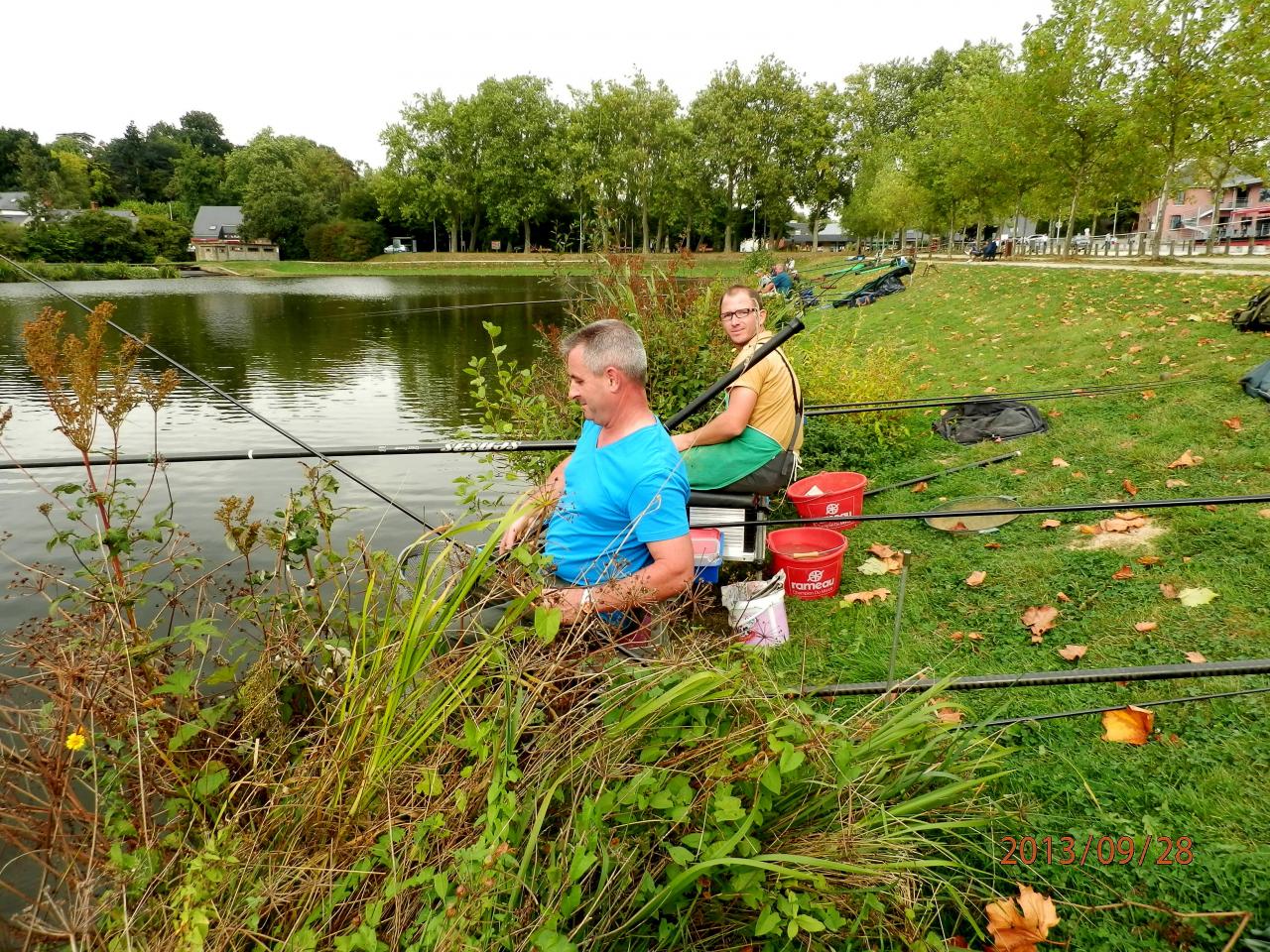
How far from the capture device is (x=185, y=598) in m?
5.09

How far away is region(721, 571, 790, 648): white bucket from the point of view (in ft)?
12.6

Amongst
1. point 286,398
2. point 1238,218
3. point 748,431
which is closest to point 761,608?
point 748,431

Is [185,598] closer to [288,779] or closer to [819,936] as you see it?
[288,779]

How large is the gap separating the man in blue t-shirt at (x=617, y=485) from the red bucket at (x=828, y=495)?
247 centimetres

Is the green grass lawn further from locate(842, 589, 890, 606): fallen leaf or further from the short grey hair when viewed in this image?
the short grey hair

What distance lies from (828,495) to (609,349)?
8.83ft

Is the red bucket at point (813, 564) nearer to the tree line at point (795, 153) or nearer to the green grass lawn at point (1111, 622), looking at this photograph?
the green grass lawn at point (1111, 622)

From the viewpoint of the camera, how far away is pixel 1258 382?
631 centimetres

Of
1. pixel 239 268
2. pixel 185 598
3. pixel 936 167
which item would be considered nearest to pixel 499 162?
pixel 239 268

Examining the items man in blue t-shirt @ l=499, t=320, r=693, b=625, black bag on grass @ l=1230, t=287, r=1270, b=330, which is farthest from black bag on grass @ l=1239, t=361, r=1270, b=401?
man in blue t-shirt @ l=499, t=320, r=693, b=625

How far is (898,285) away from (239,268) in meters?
55.7

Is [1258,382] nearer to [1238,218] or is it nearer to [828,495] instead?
[828,495]

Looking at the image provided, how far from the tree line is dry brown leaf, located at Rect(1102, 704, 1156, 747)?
221 inches
